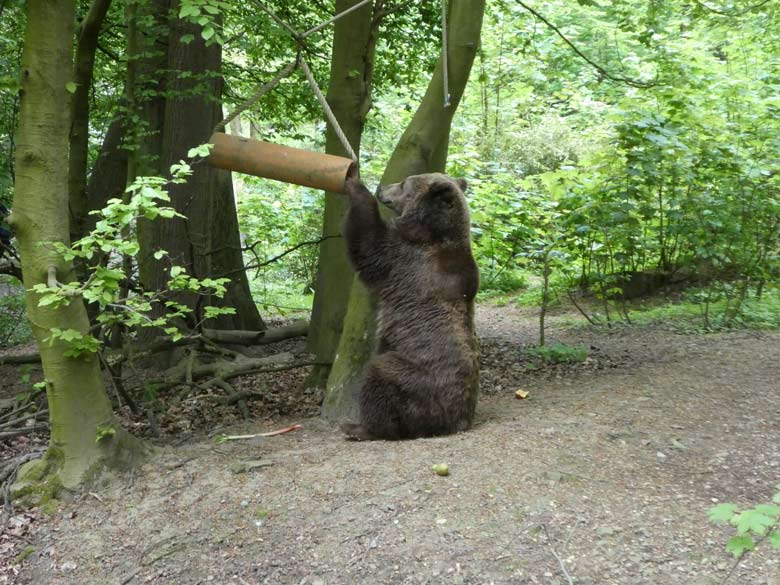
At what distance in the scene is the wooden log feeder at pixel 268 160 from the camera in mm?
5156

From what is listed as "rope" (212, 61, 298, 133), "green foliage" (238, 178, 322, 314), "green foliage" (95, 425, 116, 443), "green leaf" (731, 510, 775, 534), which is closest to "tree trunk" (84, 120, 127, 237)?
"green foliage" (238, 178, 322, 314)

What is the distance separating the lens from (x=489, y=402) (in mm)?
6891

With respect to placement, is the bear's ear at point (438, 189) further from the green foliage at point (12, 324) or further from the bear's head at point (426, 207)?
the green foliage at point (12, 324)

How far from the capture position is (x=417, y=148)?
6125mm

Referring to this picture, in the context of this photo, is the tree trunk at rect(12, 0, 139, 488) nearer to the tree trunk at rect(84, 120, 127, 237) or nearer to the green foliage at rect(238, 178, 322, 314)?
the tree trunk at rect(84, 120, 127, 237)

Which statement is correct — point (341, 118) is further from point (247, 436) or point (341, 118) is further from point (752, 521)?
point (752, 521)

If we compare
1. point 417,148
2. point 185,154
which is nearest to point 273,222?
point 185,154

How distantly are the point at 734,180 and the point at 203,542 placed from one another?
26.8 ft

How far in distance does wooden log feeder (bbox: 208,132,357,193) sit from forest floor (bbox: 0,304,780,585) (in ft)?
6.79

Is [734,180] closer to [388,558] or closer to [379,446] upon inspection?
[379,446]

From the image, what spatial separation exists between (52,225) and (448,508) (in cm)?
290

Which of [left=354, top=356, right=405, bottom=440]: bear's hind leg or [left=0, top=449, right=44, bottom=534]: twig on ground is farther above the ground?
[left=354, top=356, right=405, bottom=440]: bear's hind leg

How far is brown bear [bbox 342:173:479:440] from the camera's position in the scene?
5.58 meters

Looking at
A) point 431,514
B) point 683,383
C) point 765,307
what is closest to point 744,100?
→ point 765,307
